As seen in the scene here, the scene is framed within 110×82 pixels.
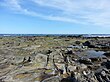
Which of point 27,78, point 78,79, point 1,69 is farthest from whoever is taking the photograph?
point 1,69

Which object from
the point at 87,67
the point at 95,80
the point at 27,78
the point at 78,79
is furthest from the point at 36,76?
the point at 87,67

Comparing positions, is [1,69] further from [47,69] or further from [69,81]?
[69,81]

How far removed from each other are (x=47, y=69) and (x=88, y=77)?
751cm

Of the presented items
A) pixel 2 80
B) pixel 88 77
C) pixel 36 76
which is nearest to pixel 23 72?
pixel 36 76

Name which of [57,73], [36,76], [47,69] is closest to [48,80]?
[36,76]

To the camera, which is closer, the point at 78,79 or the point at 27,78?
the point at 78,79

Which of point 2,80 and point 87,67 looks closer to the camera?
point 2,80

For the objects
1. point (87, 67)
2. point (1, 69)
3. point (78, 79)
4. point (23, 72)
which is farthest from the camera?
point (87, 67)

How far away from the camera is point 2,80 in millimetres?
23891

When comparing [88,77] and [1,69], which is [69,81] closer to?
[88,77]

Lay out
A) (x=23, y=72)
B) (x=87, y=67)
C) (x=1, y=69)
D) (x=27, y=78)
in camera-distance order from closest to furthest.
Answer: (x=27, y=78) → (x=23, y=72) → (x=1, y=69) → (x=87, y=67)

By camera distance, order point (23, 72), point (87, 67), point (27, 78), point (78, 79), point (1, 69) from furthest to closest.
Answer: point (87, 67) < point (1, 69) < point (23, 72) < point (27, 78) < point (78, 79)

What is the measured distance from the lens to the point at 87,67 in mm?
33531

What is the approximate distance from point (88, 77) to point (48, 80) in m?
4.95
